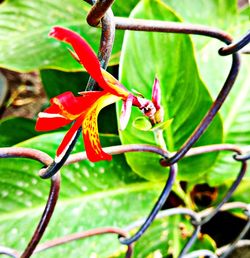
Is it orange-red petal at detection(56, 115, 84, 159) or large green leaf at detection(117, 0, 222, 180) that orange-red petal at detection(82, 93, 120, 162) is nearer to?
orange-red petal at detection(56, 115, 84, 159)

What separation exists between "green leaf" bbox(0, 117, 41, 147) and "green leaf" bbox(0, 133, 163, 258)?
5.9 inches

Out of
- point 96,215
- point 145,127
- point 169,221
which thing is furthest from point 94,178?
point 145,127

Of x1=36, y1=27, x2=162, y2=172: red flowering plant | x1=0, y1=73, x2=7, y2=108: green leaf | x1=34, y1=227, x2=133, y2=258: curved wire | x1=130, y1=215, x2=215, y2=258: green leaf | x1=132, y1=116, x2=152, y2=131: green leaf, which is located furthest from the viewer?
x1=0, y1=73, x2=7, y2=108: green leaf

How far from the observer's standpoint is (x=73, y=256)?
57cm

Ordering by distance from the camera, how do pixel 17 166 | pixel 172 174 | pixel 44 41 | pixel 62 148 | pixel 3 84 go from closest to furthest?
pixel 62 148
pixel 172 174
pixel 17 166
pixel 44 41
pixel 3 84

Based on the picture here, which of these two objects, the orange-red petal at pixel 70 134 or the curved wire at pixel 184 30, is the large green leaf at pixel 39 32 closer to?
the curved wire at pixel 184 30

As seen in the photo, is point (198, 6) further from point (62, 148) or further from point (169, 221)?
point (62, 148)

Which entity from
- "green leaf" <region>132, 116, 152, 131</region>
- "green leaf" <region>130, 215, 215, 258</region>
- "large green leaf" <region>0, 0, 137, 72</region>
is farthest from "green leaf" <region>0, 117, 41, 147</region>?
"green leaf" <region>132, 116, 152, 131</region>

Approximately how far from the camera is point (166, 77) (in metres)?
0.56

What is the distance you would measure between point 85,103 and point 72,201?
15.0 inches

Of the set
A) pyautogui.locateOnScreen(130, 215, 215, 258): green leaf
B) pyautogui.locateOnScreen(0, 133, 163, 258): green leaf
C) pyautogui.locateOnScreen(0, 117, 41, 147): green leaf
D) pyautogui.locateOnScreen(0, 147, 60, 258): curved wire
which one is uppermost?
pyautogui.locateOnScreen(0, 147, 60, 258): curved wire

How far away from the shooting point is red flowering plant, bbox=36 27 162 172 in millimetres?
201

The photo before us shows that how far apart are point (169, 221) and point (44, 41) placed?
0.36 metres

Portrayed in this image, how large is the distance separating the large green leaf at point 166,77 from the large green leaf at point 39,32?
0.13 meters
